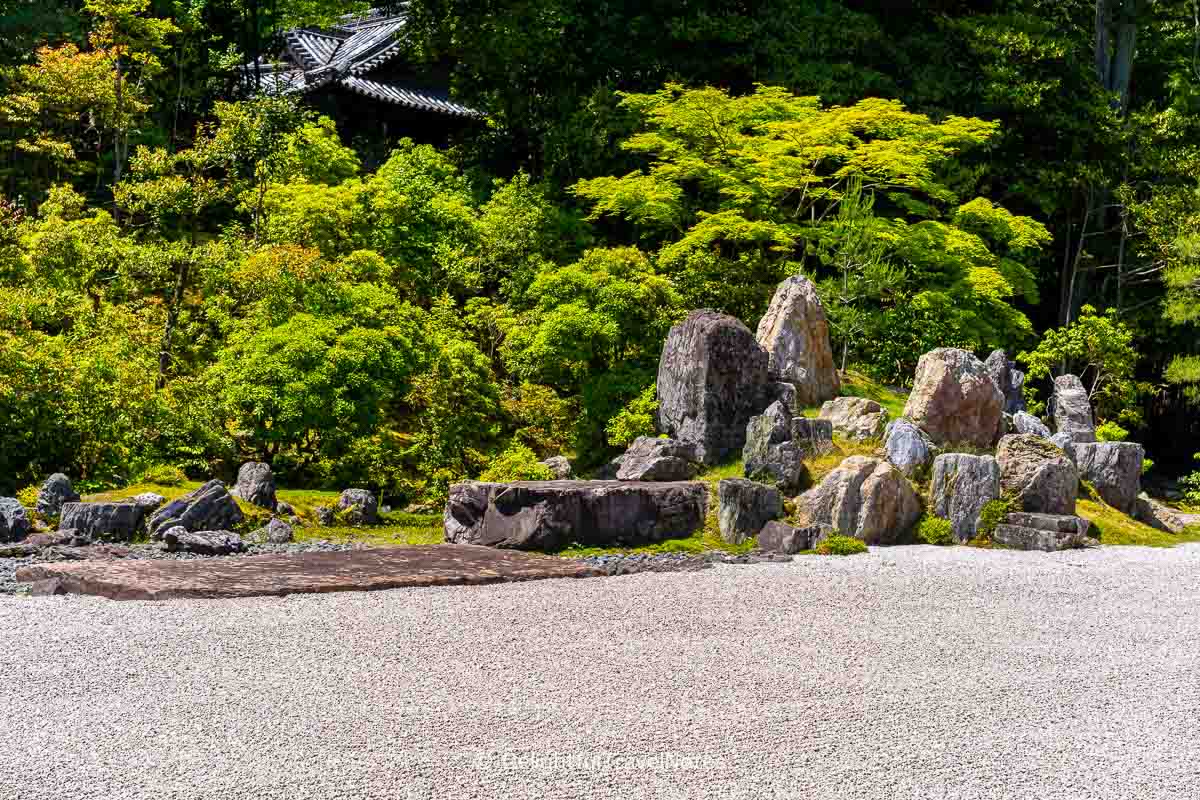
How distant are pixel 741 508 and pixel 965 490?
2.32 meters

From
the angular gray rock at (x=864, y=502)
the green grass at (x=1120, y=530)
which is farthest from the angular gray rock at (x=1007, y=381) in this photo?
the angular gray rock at (x=864, y=502)

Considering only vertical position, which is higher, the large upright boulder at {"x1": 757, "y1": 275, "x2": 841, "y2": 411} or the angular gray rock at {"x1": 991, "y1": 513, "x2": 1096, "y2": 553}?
the large upright boulder at {"x1": 757, "y1": 275, "x2": 841, "y2": 411}

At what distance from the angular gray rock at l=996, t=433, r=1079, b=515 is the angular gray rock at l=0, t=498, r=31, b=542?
9153 millimetres

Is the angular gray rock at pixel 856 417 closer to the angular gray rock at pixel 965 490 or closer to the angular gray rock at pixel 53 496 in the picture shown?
the angular gray rock at pixel 965 490

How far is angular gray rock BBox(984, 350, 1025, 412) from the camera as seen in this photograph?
14656 mm

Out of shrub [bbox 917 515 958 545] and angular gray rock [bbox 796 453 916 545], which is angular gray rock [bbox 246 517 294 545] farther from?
shrub [bbox 917 515 958 545]

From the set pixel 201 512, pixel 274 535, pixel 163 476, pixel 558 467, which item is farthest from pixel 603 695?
pixel 163 476

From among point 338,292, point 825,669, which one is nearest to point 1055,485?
point 825,669

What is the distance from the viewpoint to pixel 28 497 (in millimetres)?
11055

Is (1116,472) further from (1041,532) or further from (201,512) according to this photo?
(201,512)

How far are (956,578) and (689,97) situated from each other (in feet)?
32.6

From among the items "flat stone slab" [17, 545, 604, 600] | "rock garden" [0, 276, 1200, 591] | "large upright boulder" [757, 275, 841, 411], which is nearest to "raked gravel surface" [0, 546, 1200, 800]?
"flat stone slab" [17, 545, 604, 600]

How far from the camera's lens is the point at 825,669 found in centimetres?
626

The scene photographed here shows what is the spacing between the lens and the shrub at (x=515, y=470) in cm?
1278
